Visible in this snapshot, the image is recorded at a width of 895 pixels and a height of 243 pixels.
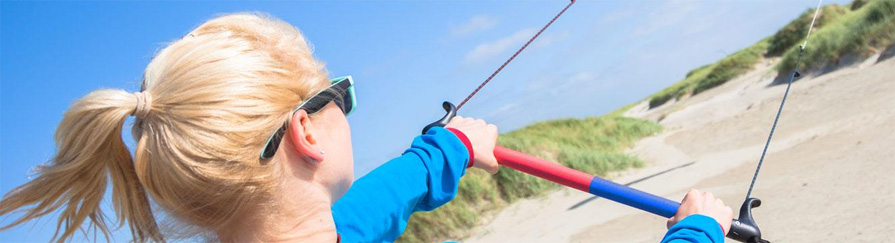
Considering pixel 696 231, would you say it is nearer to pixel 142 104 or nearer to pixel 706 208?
pixel 706 208

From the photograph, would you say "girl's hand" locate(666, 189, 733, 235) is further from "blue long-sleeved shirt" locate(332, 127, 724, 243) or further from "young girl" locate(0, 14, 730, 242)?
"young girl" locate(0, 14, 730, 242)

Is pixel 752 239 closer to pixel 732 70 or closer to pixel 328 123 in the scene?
pixel 328 123

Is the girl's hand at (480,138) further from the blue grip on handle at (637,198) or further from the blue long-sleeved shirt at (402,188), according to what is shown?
the blue grip on handle at (637,198)

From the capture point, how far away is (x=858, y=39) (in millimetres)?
8406

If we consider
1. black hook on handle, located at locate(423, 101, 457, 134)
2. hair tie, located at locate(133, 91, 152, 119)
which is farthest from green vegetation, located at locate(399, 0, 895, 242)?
hair tie, located at locate(133, 91, 152, 119)

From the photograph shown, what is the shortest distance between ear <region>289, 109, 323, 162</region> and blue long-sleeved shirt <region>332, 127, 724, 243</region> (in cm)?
40

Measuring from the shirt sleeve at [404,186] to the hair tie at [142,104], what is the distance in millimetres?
609

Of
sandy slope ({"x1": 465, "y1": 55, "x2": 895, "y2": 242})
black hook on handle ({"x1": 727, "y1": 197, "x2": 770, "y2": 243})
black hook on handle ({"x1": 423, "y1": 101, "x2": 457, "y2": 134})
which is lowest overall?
sandy slope ({"x1": 465, "y1": 55, "x2": 895, "y2": 242})

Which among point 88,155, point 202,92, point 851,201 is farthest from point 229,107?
point 851,201

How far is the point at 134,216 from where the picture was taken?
1509 millimetres

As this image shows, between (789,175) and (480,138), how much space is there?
3.38 metres

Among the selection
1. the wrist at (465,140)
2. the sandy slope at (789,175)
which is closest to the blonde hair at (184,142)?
the wrist at (465,140)

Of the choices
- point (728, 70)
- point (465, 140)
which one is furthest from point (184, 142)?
point (728, 70)

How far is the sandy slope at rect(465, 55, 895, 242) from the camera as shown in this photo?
371cm
